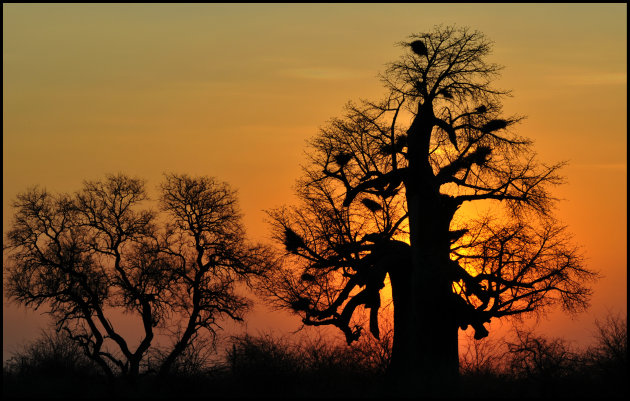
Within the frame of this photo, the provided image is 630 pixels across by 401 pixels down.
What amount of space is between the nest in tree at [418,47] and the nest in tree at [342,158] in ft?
13.7

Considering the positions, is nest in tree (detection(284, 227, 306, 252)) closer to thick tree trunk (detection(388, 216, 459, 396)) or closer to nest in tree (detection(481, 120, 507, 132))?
thick tree trunk (detection(388, 216, 459, 396))

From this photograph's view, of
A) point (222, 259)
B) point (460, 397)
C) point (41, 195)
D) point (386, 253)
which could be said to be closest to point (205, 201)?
point (222, 259)

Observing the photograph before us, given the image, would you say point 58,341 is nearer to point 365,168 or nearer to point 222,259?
point 222,259

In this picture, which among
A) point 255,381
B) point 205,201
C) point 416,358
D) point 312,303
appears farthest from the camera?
point 205,201

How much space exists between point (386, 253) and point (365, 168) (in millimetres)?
2915

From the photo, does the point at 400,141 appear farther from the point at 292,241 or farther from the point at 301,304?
the point at 301,304

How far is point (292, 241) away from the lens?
32.7 metres

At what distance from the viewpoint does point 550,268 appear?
3047cm

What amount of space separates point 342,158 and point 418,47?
15.0 ft

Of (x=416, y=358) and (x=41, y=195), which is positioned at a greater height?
(x=41, y=195)

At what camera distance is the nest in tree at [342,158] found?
32.2m

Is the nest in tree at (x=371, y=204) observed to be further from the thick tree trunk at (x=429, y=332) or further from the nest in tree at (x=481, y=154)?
the nest in tree at (x=481, y=154)

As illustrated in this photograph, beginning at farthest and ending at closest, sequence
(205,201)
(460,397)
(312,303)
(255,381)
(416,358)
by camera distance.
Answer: (205,201) → (312,303) → (416,358) → (255,381) → (460,397)

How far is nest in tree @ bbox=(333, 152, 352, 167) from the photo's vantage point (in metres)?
32.2
